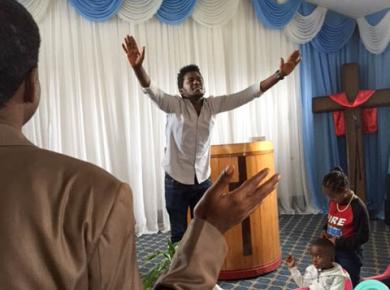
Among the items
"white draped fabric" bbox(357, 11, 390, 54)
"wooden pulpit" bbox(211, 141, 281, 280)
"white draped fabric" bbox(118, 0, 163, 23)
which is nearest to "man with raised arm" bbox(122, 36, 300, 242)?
"wooden pulpit" bbox(211, 141, 281, 280)

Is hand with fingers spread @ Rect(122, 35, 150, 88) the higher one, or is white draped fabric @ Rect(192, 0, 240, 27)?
white draped fabric @ Rect(192, 0, 240, 27)

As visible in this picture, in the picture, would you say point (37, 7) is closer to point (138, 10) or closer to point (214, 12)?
point (138, 10)

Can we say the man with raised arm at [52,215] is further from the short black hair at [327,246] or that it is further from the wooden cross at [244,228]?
the wooden cross at [244,228]

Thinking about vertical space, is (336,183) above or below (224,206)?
below

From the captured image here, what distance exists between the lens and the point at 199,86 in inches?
90.9

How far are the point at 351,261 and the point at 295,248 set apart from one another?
50.5 inches

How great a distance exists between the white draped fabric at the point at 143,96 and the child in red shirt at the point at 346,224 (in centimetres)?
219

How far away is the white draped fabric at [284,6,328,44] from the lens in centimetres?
425

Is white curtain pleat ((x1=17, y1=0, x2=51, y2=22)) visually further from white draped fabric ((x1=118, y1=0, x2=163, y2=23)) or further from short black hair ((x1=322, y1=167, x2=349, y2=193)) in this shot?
short black hair ((x1=322, y1=167, x2=349, y2=193))

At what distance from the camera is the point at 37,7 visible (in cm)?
336

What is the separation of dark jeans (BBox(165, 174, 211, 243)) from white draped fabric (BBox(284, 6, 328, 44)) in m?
2.65

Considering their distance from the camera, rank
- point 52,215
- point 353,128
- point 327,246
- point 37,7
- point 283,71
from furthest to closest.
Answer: point 353,128 → point 37,7 → point 283,71 → point 327,246 → point 52,215

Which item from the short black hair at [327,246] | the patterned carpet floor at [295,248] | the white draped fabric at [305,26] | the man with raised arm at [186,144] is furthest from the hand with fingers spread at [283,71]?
the white draped fabric at [305,26]

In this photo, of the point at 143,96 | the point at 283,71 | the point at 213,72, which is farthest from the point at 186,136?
the point at 213,72
